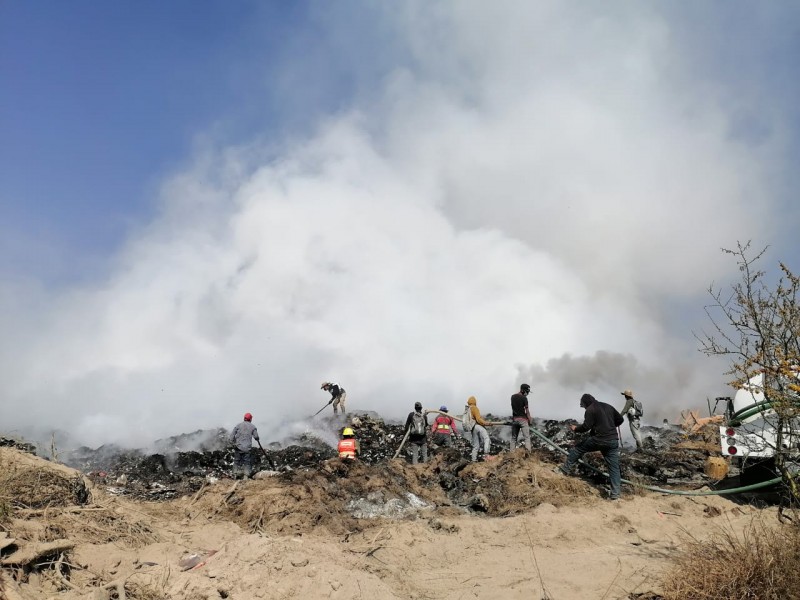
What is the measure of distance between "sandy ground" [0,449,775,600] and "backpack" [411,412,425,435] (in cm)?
389

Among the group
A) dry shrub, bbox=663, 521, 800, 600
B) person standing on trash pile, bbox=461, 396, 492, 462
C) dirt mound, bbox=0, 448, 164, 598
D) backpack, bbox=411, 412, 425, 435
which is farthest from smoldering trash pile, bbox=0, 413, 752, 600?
dry shrub, bbox=663, 521, 800, 600

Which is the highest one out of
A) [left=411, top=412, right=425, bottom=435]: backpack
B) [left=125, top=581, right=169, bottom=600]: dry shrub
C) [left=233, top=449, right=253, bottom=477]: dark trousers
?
[left=411, top=412, right=425, bottom=435]: backpack

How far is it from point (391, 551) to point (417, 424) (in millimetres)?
6018

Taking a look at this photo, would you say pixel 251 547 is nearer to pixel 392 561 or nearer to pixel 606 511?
pixel 392 561

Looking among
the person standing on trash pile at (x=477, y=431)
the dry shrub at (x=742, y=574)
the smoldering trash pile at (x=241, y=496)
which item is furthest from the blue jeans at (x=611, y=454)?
the dry shrub at (x=742, y=574)

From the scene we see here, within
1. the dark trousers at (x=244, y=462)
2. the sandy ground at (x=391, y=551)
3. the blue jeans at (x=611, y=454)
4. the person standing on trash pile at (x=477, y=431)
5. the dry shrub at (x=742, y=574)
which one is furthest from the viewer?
the person standing on trash pile at (x=477, y=431)

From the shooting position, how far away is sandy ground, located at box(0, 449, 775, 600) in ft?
19.9

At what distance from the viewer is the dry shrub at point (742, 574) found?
4535mm

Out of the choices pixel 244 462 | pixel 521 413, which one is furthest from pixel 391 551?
pixel 244 462

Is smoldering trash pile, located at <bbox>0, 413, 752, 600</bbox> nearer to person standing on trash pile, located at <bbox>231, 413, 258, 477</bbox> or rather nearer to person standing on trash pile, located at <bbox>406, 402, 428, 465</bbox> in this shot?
person standing on trash pile, located at <bbox>231, 413, 258, 477</bbox>

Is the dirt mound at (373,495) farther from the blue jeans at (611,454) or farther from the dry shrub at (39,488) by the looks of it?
the dry shrub at (39,488)

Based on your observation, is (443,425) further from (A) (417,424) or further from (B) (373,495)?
(B) (373,495)

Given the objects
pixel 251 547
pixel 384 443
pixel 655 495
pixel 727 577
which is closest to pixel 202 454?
pixel 384 443

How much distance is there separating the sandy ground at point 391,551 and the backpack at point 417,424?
3.89 m
